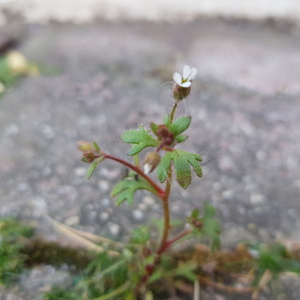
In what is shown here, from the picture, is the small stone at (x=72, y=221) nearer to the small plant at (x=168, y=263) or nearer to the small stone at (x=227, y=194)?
the small plant at (x=168, y=263)

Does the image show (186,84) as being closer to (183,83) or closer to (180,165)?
(183,83)

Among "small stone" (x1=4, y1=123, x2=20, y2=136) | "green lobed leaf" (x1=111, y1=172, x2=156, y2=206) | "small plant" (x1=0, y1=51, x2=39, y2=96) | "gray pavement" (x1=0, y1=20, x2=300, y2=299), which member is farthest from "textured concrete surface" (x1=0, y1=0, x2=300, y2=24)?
"green lobed leaf" (x1=111, y1=172, x2=156, y2=206)

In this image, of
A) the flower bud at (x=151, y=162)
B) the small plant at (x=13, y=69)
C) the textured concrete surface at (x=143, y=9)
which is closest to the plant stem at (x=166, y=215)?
the flower bud at (x=151, y=162)

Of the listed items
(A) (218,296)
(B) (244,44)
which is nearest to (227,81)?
(B) (244,44)

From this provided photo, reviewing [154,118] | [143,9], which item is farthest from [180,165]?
[143,9]

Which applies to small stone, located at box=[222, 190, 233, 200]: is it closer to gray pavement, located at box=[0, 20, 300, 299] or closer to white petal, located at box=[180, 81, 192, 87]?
gray pavement, located at box=[0, 20, 300, 299]

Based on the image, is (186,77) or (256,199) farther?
(256,199)
